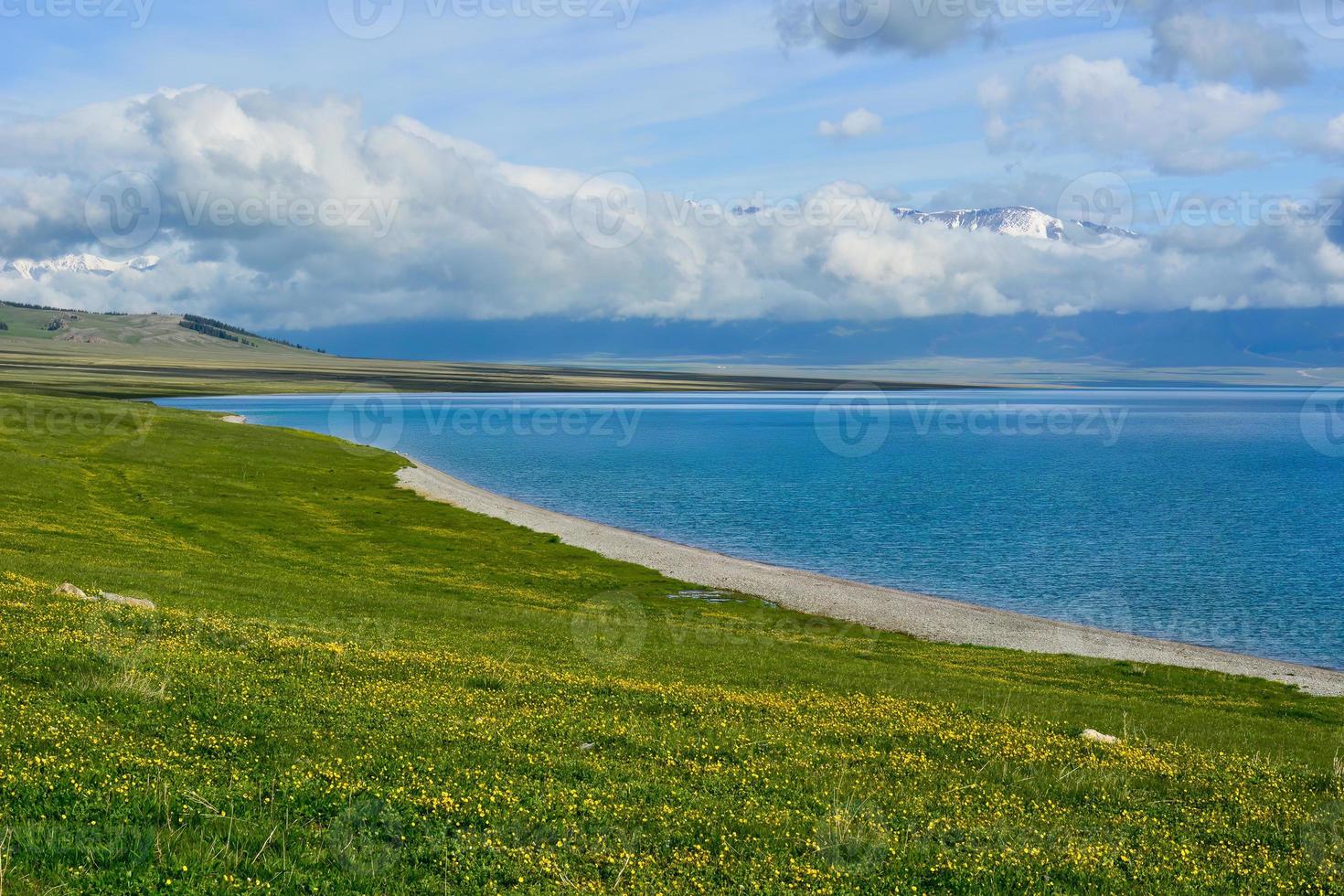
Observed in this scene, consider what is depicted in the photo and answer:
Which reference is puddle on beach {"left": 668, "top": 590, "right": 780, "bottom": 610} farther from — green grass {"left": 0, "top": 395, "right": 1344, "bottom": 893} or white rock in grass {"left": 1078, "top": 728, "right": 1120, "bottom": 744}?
white rock in grass {"left": 1078, "top": 728, "right": 1120, "bottom": 744}

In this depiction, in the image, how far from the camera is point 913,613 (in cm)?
6284

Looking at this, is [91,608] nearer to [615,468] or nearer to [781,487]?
[781,487]

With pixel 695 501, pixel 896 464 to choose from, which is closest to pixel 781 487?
pixel 695 501

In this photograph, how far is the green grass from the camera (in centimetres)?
1327

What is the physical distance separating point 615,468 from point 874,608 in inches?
3919

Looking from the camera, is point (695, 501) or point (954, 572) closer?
point (954, 572)

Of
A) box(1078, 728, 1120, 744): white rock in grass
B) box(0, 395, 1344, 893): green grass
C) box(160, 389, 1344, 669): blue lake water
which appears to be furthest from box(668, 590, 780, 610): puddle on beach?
box(1078, 728, 1120, 744): white rock in grass

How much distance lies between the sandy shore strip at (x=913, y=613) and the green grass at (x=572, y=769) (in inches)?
609

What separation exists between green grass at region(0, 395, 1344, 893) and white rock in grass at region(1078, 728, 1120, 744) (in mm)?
684

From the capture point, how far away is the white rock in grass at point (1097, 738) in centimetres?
2284

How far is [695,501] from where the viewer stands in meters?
121

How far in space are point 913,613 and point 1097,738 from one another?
1588 inches

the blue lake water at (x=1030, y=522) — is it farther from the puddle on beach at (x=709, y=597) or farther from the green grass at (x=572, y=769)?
the green grass at (x=572, y=769)

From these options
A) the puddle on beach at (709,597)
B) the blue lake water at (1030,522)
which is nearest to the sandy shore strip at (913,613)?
the puddle on beach at (709,597)
